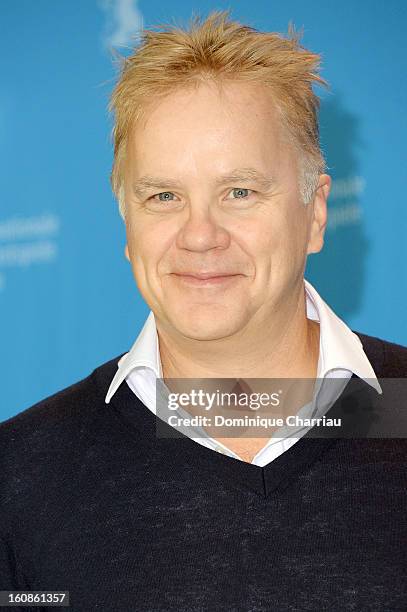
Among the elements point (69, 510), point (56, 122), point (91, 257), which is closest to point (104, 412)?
point (69, 510)

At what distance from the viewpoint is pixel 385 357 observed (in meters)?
1.53

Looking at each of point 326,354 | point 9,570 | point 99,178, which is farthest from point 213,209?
point 99,178

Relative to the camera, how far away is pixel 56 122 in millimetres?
2422

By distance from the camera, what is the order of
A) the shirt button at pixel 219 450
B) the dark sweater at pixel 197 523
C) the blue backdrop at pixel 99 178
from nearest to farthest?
the dark sweater at pixel 197 523, the shirt button at pixel 219 450, the blue backdrop at pixel 99 178

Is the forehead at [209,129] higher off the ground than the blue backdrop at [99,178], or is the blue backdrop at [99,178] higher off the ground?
the blue backdrop at [99,178]

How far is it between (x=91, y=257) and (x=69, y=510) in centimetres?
106

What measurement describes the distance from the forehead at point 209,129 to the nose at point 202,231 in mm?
59

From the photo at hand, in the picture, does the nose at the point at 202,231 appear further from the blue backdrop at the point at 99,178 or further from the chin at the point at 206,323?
the blue backdrop at the point at 99,178

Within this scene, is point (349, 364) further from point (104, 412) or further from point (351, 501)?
point (104, 412)

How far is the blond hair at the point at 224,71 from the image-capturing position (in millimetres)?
1418

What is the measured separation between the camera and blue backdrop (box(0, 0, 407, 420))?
7.65 ft

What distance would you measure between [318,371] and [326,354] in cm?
3

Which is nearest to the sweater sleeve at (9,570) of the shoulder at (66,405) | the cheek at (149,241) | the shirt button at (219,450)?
the shoulder at (66,405)

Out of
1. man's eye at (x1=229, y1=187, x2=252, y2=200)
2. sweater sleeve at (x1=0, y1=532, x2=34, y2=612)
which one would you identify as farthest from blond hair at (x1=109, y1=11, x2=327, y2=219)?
sweater sleeve at (x1=0, y1=532, x2=34, y2=612)
